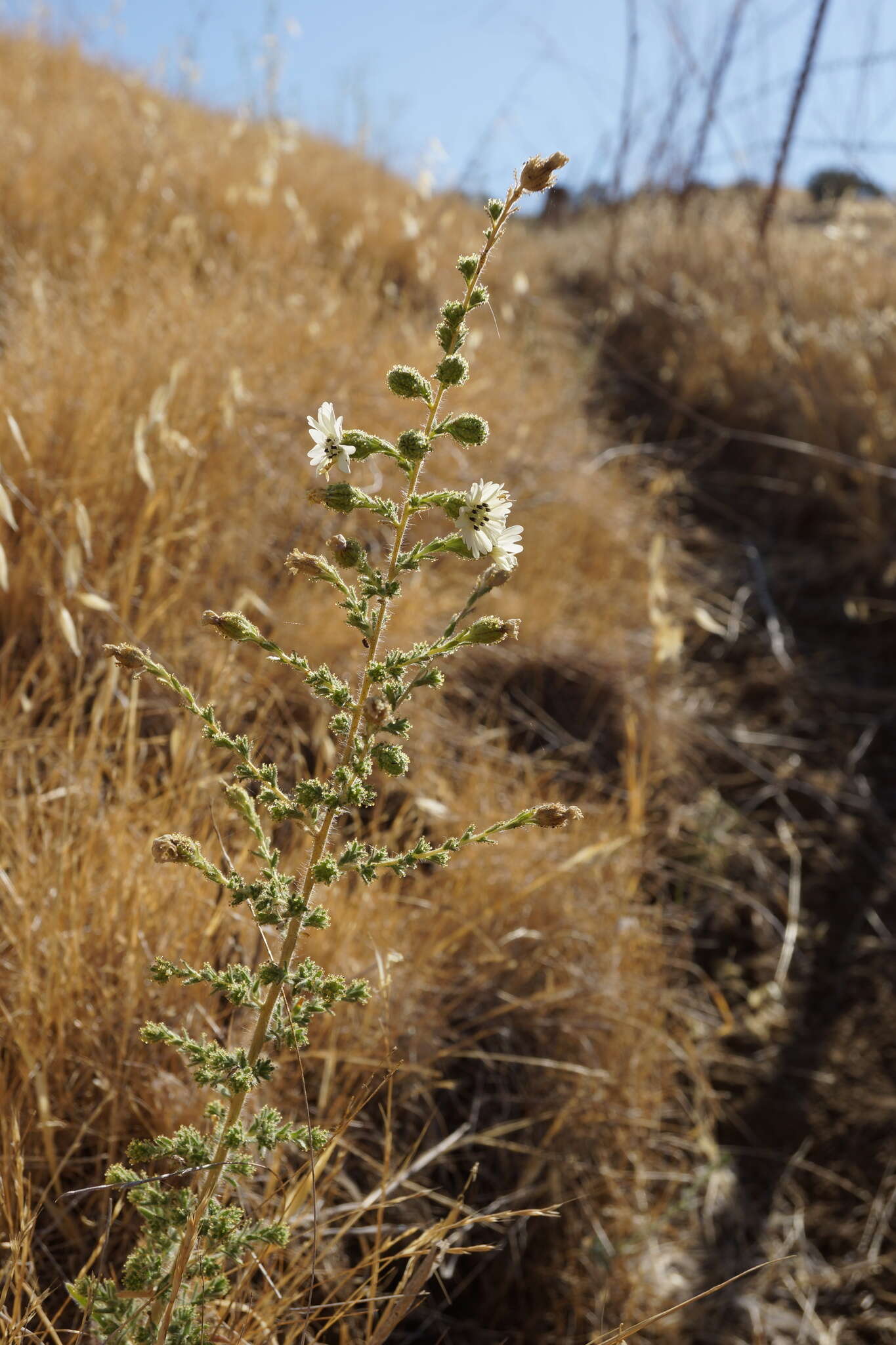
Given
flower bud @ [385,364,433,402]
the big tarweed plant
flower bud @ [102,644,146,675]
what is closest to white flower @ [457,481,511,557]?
the big tarweed plant

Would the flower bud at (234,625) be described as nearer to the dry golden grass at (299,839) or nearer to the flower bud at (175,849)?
the flower bud at (175,849)

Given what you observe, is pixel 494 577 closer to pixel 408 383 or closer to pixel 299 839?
pixel 408 383

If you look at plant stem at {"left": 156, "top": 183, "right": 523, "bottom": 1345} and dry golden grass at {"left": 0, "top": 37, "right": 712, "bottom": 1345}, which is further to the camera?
dry golden grass at {"left": 0, "top": 37, "right": 712, "bottom": 1345}

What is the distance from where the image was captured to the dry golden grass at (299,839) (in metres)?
1.43

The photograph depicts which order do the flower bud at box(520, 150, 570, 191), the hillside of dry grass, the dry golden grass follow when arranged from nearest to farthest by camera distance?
the flower bud at box(520, 150, 570, 191) → the dry golden grass → the hillside of dry grass

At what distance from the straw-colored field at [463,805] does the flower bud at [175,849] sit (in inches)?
11.9

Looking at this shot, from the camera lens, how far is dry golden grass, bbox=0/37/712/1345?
1426mm

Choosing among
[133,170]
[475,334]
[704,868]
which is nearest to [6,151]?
[133,170]

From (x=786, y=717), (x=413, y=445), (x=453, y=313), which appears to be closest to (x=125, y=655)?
(x=413, y=445)

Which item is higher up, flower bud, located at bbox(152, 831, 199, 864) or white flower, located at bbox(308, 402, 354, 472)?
white flower, located at bbox(308, 402, 354, 472)

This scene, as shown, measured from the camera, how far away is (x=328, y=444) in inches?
37.9

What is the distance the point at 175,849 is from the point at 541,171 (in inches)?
27.0

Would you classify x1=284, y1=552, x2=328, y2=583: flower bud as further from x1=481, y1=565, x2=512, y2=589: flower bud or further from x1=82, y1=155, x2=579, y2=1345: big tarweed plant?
x1=481, y1=565, x2=512, y2=589: flower bud

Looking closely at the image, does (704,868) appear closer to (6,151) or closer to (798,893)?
(798,893)
